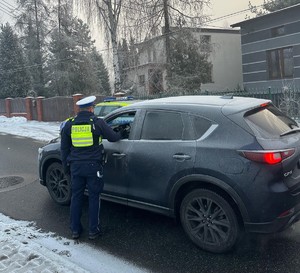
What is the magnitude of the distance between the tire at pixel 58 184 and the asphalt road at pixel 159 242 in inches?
5.8

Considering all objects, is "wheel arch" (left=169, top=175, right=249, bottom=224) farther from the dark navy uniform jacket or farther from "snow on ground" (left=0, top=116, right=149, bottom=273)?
the dark navy uniform jacket

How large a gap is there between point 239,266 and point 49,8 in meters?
33.8

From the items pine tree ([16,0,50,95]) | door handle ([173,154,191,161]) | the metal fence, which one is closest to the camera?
door handle ([173,154,191,161])

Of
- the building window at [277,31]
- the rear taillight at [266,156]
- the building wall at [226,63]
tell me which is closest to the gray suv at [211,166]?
the rear taillight at [266,156]

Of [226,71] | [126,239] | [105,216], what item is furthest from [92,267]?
[226,71]

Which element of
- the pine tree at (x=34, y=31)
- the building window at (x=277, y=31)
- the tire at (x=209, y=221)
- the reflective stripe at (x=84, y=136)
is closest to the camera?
the tire at (x=209, y=221)

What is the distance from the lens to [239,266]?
3533mm

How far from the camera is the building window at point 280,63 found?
791 inches

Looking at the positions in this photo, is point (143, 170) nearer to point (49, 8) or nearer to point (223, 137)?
point (223, 137)

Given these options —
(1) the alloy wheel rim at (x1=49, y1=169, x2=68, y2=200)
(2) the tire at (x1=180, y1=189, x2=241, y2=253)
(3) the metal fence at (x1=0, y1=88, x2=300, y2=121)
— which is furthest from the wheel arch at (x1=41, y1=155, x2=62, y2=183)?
(3) the metal fence at (x1=0, y1=88, x2=300, y2=121)

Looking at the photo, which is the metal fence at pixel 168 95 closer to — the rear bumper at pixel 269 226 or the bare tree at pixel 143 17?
the bare tree at pixel 143 17

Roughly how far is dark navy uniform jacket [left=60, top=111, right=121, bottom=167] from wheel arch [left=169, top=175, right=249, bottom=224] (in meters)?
1.06

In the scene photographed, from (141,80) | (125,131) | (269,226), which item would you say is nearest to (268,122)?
(269,226)

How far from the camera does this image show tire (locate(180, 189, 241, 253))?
3.68 meters
